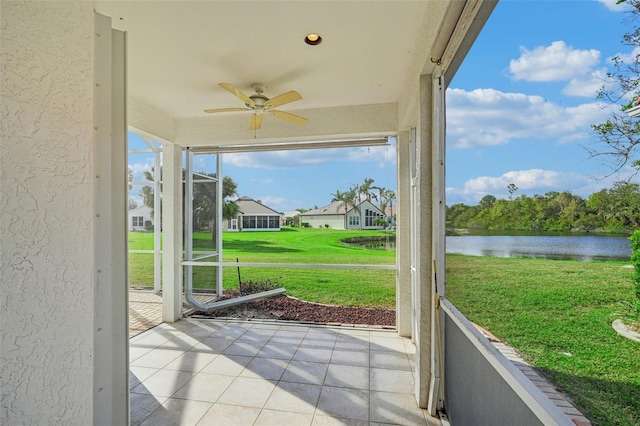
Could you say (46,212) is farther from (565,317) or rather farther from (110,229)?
(565,317)

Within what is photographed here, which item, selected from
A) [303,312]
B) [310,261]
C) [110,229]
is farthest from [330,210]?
[110,229]

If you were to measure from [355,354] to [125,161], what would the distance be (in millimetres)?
2747

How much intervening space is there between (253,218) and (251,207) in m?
0.18

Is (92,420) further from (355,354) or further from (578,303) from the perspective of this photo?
(355,354)

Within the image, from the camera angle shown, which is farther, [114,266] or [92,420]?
[114,266]

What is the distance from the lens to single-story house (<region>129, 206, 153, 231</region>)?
600 cm

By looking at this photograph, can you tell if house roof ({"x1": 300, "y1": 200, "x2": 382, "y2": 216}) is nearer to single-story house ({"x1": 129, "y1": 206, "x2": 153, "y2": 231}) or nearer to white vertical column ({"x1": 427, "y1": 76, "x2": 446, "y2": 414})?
white vertical column ({"x1": 427, "y1": 76, "x2": 446, "y2": 414})

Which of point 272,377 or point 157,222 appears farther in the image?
point 157,222

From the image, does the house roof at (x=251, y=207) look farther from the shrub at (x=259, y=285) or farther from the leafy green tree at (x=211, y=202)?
the shrub at (x=259, y=285)

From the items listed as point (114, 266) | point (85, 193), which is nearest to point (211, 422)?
point (114, 266)

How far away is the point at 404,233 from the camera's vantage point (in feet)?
12.1

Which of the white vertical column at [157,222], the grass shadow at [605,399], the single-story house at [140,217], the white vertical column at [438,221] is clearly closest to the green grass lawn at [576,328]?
the grass shadow at [605,399]

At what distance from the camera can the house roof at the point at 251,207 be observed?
4.79 m

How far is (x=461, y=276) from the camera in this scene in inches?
66.8
